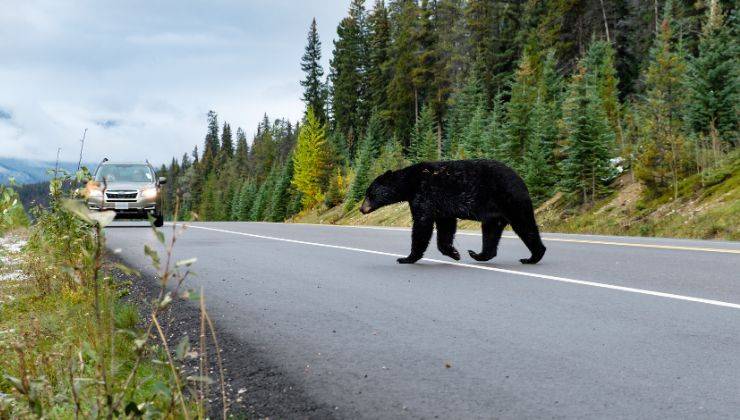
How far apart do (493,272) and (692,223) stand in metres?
12.2

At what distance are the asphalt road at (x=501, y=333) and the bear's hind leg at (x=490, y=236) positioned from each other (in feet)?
0.58

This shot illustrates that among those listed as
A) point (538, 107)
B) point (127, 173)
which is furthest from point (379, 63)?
point (127, 173)

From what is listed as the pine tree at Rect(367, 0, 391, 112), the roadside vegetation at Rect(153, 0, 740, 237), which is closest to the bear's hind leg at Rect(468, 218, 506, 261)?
the roadside vegetation at Rect(153, 0, 740, 237)

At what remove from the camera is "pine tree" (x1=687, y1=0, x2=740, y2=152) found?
26.2 metres

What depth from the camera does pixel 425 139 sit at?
151 feet

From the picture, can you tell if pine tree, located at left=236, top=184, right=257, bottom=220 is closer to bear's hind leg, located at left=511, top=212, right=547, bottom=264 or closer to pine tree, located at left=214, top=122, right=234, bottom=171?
pine tree, located at left=214, top=122, right=234, bottom=171

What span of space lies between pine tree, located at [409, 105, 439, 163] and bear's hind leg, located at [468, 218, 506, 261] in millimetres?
35982

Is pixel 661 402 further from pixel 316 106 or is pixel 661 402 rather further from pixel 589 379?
pixel 316 106

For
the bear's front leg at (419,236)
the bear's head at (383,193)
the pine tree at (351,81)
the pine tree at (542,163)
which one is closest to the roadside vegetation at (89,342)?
the bear's head at (383,193)

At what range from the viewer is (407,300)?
5.85 meters

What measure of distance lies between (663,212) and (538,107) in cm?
1078

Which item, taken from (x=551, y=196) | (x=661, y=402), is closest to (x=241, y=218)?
(x=551, y=196)

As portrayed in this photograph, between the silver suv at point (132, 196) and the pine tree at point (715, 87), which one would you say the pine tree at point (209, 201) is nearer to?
the pine tree at point (715, 87)

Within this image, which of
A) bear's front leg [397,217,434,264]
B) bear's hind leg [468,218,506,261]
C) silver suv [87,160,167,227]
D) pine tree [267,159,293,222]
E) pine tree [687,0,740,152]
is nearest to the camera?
bear's hind leg [468,218,506,261]
